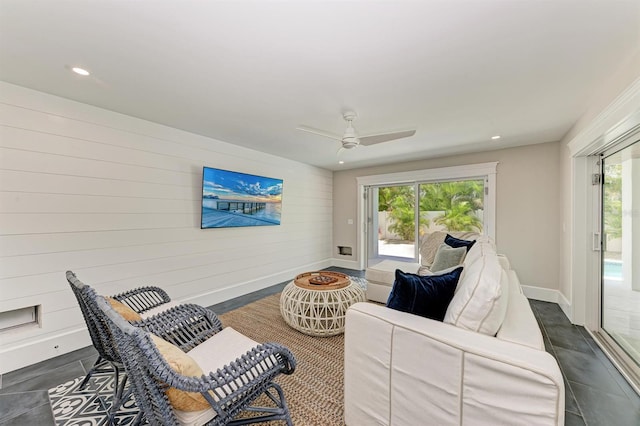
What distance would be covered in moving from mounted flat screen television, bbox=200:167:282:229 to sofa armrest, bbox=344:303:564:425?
2805mm

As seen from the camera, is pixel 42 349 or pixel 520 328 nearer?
pixel 520 328

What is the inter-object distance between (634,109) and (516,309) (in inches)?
64.2

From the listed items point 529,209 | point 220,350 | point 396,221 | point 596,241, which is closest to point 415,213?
point 396,221

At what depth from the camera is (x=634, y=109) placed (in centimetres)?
175

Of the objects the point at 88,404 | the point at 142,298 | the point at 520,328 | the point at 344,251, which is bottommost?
the point at 88,404

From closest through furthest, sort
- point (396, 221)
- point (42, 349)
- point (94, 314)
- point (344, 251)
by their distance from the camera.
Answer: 1. point (94, 314)
2. point (42, 349)
3. point (396, 221)
4. point (344, 251)

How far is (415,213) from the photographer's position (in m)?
5.25

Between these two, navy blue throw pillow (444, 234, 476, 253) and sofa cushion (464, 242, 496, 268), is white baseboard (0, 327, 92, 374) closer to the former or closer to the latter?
sofa cushion (464, 242, 496, 268)

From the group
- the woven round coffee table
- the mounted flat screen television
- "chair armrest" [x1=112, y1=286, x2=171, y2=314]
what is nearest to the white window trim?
the mounted flat screen television

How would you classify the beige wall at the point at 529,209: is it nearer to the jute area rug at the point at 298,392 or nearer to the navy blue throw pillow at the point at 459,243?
the navy blue throw pillow at the point at 459,243

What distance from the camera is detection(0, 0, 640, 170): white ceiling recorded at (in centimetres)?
141

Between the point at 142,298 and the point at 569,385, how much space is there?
3707mm

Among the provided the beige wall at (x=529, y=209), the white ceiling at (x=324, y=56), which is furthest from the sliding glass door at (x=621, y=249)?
the beige wall at (x=529, y=209)

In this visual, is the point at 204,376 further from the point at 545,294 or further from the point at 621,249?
the point at 545,294
